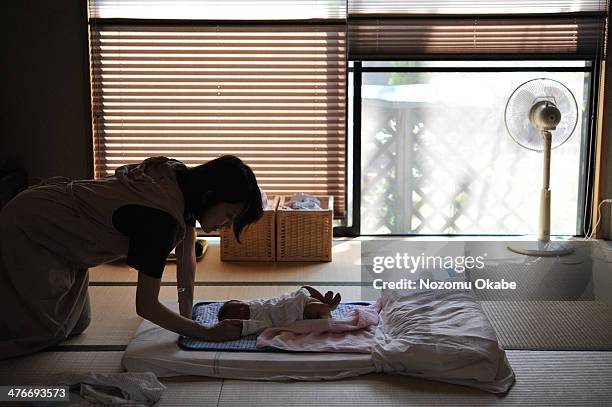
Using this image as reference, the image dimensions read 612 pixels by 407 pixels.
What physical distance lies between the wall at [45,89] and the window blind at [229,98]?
11 centimetres

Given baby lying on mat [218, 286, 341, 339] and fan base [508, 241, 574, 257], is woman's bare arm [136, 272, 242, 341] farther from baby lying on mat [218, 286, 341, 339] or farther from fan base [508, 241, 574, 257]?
fan base [508, 241, 574, 257]

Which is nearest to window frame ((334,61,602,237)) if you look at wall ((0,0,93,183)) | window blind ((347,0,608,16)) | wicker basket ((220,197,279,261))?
window blind ((347,0,608,16))

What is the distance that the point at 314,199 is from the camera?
4762 mm

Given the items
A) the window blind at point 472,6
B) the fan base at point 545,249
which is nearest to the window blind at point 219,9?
the window blind at point 472,6

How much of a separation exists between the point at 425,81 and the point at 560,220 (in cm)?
138

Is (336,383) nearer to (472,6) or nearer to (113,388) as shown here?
(113,388)

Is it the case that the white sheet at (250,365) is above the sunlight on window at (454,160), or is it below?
below

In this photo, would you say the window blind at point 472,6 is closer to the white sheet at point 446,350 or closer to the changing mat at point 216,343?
the changing mat at point 216,343

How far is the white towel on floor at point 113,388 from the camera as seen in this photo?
2410mm

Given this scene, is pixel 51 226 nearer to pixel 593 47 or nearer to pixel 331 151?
pixel 331 151

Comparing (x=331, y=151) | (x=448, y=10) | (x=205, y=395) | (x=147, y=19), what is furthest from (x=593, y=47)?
(x=205, y=395)

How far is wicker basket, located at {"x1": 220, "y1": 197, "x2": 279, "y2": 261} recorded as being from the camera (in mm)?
4477

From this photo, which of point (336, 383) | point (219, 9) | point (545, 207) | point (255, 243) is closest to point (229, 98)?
point (219, 9)

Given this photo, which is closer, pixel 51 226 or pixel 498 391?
pixel 498 391
